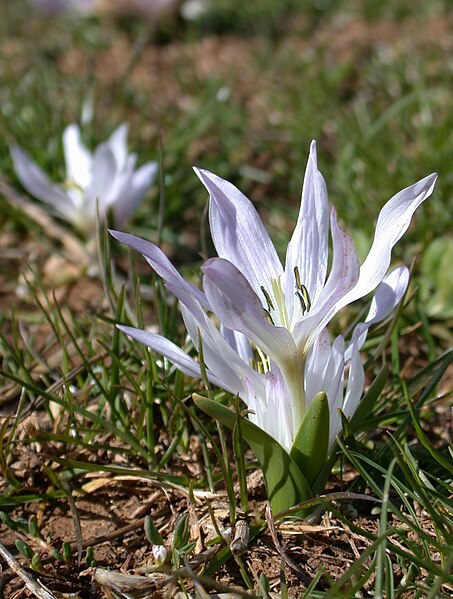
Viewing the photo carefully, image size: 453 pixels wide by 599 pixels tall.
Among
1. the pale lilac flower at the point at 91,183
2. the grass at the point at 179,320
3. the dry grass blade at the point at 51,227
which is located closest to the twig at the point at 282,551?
the grass at the point at 179,320

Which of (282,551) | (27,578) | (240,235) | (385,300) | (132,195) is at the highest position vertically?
(132,195)

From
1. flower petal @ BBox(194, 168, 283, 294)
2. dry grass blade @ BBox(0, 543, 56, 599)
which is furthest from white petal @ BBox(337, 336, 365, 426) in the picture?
dry grass blade @ BBox(0, 543, 56, 599)

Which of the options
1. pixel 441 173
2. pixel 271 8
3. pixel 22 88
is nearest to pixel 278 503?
pixel 441 173

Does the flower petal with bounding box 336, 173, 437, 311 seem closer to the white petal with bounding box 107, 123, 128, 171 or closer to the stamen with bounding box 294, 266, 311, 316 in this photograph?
the stamen with bounding box 294, 266, 311, 316

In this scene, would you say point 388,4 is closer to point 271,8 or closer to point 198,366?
point 271,8

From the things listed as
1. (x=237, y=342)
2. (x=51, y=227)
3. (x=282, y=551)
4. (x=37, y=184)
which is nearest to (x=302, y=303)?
(x=237, y=342)

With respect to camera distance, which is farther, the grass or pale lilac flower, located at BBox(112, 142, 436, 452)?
the grass

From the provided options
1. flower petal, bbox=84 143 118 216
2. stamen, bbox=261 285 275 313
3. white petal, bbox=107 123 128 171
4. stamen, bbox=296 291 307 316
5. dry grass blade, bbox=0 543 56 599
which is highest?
white petal, bbox=107 123 128 171

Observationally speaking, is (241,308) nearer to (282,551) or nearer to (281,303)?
(281,303)
